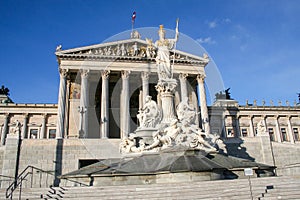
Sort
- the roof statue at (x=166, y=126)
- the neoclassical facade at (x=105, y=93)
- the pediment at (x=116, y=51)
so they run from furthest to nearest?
the pediment at (x=116, y=51) < the neoclassical facade at (x=105, y=93) < the roof statue at (x=166, y=126)

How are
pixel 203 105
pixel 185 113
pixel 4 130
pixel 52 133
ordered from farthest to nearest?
pixel 52 133
pixel 4 130
pixel 203 105
pixel 185 113

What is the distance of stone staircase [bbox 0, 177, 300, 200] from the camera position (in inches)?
368

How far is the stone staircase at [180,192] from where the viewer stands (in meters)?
9.34

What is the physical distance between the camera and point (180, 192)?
9.45m

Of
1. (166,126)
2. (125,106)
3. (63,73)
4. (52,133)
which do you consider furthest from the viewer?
(52,133)

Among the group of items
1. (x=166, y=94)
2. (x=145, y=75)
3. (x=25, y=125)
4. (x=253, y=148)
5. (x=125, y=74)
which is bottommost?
(x=253, y=148)

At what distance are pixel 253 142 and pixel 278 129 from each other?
30591mm

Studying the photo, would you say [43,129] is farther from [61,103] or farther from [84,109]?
[84,109]

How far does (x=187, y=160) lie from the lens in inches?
471

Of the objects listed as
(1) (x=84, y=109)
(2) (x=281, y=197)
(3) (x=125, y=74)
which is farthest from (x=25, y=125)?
(2) (x=281, y=197)

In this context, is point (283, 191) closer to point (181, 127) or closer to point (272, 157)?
point (181, 127)

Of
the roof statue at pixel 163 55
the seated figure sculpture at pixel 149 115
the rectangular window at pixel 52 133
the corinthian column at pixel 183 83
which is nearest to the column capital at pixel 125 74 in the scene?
the corinthian column at pixel 183 83

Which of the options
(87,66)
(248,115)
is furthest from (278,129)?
(87,66)

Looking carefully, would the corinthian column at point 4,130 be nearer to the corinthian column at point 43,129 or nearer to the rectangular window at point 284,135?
the corinthian column at point 43,129
